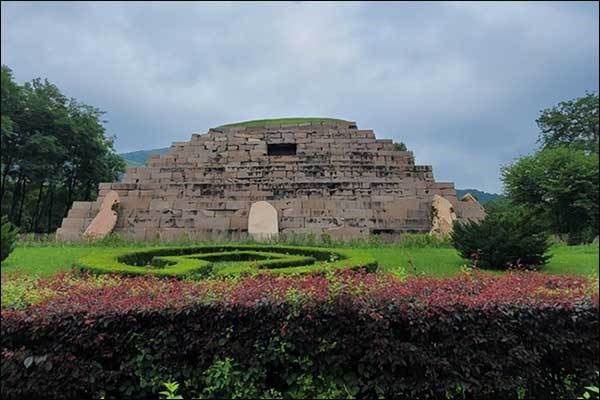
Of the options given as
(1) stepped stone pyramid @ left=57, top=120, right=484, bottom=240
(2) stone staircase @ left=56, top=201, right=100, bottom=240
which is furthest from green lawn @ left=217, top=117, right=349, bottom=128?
(2) stone staircase @ left=56, top=201, right=100, bottom=240

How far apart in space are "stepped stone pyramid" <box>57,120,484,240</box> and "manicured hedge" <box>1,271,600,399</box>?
7.84 m

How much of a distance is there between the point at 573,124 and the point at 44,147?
506cm

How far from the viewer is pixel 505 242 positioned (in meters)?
6.31

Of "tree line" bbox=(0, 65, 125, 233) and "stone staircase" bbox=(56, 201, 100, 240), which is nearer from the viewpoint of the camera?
"tree line" bbox=(0, 65, 125, 233)

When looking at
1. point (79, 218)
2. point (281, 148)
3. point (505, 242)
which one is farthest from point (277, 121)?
point (505, 242)

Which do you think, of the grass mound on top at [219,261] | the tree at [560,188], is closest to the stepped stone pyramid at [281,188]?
the grass mound on top at [219,261]

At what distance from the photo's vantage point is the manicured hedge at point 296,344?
3.65 meters

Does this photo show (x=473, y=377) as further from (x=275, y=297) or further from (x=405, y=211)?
(x=405, y=211)

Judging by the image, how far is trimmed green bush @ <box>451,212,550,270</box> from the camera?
575 cm

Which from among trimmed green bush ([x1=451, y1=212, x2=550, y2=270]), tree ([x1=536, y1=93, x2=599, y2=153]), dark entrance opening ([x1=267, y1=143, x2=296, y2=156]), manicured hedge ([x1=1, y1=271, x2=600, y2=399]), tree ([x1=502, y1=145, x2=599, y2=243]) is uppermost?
dark entrance opening ([x1=267, y1=143, x2=296, y2=156])

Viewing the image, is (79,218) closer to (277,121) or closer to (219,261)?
(219,261)

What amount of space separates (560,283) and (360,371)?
2027 millimetres

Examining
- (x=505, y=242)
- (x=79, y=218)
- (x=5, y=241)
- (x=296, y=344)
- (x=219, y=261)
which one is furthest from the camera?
(x=79, y=218)

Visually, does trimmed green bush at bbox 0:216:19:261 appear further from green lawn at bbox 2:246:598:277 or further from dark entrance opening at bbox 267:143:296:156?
dark entrance opening at bbox 267:143:296:156
